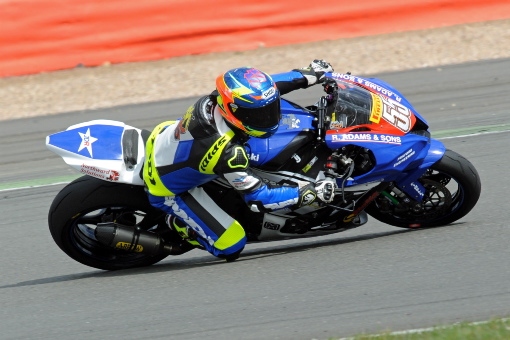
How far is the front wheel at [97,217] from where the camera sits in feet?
19.7

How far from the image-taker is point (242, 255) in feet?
21.4

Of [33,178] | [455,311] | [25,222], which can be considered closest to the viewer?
[455,311]

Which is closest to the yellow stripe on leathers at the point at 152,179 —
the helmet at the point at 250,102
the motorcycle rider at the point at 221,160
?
the motorcycle rider at the point at 221,160

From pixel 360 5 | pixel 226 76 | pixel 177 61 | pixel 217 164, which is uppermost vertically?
pixel 226 76

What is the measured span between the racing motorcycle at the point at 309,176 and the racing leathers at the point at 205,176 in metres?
0.13

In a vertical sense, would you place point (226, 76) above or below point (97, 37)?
above

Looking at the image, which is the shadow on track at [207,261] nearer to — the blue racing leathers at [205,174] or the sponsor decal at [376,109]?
the blue racing leathers at [205,174]

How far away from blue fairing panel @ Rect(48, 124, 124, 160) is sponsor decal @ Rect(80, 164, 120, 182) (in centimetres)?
8

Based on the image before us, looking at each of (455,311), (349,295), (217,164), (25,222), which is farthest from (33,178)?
(455,311)

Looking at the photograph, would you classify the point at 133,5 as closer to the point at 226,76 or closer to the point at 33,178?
the point at 33,178

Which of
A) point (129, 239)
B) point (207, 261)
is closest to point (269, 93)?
point (129, 239)

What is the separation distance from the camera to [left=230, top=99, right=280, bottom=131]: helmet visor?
5.51m

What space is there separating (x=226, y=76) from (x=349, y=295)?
147 cm

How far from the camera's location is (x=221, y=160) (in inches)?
222
